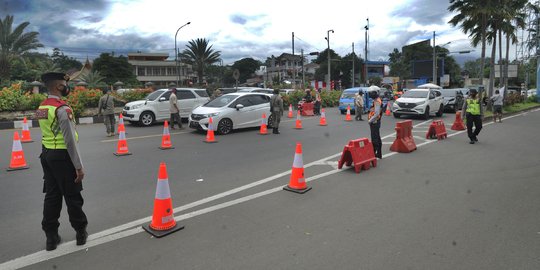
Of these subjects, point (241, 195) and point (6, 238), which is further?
point (241, 195)

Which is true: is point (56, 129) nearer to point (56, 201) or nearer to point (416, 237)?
point (56, 201)

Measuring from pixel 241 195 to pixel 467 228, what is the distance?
10.3ft

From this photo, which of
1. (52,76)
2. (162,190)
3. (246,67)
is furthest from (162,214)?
(246,67)

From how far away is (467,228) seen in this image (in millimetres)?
4398

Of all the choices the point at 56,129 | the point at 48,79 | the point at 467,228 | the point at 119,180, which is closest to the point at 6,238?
the point at 56,129

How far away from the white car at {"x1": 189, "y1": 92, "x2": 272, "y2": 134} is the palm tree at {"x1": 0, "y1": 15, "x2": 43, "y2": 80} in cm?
3527

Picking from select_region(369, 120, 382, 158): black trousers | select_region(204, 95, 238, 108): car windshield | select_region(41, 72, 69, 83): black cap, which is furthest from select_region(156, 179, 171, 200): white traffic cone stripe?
select_region(204, 95, 238, 108): car windshield

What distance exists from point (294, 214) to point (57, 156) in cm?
289

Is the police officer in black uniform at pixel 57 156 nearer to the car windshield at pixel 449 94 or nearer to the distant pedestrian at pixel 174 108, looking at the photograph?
the distant pedestrian at pixel 174 108

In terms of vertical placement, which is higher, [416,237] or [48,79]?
[48,79]

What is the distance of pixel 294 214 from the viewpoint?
16.1ft

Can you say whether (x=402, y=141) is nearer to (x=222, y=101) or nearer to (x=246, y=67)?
(x=222, y=101)

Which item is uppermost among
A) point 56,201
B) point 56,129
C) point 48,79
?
point 48,79

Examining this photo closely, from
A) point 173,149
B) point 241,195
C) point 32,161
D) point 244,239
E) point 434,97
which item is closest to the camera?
point 244,239
